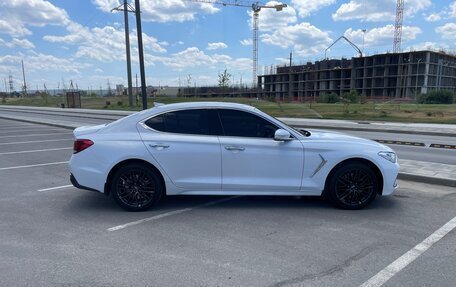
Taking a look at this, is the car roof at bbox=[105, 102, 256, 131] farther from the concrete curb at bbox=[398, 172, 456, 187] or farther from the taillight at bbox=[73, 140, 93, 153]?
the concrete curb at bbox=[398, 172, 456, 187]

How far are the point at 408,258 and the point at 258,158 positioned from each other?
2.23m

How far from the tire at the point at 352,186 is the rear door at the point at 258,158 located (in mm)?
528

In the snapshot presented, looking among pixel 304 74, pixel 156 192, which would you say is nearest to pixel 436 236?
pixel 156 192

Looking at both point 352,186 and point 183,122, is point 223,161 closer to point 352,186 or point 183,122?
point 183,122

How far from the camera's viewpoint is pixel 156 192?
5.26 meters

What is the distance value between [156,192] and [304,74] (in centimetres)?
11847

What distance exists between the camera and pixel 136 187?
5.27m

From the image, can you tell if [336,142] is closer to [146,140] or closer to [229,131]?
[229,131]

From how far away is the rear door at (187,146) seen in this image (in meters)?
5.18

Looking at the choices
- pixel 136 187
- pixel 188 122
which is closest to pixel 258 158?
pixel 188 122

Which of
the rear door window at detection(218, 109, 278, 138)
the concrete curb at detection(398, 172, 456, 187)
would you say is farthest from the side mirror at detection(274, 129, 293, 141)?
the concrete curb at detection(398, 172, 456, 187)

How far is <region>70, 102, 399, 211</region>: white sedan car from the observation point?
519 cm

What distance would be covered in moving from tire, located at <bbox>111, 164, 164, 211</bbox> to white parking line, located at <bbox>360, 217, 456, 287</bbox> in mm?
3054

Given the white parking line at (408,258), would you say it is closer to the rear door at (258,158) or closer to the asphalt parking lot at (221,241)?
the asphalt parking lot at (221,241)
